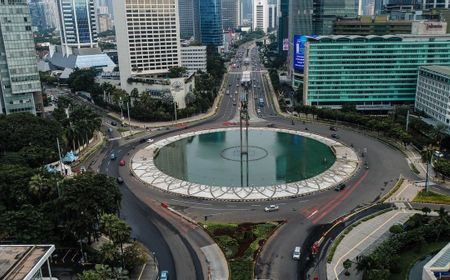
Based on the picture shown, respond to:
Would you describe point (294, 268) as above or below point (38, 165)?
below

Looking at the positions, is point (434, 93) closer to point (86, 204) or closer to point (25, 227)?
point (86, 204)

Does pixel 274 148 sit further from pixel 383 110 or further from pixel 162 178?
pixel 383 110

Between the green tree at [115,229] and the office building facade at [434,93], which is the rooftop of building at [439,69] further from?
the green tree at [115,229]

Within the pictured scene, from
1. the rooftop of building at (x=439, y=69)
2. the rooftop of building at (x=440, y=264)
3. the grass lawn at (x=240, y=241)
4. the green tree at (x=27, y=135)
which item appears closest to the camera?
the rooftop of building at (x=440, y=264)

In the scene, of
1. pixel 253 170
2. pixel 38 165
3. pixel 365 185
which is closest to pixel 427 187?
pixel 365 185

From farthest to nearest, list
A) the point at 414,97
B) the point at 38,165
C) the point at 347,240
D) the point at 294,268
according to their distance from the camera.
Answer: the point at 414,97
the point at 38,165
the point at 347,240
the point at 294,268

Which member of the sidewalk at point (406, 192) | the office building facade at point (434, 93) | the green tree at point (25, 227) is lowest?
the sidewalk at point (406, 192)

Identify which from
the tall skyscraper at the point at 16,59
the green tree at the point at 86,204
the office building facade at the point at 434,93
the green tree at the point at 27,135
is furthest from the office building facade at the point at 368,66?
the green tree at the point at 86,204
